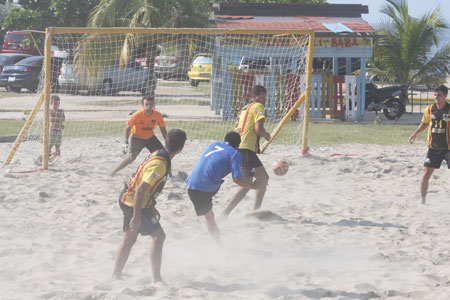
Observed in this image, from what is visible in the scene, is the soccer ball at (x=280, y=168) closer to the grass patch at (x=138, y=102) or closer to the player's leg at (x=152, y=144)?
the player's leg at (x=152, y=144)

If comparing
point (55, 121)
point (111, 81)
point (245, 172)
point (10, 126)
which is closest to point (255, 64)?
point (111, 81)

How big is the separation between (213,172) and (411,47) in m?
16.1

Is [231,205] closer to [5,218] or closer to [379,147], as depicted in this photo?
[5,218]

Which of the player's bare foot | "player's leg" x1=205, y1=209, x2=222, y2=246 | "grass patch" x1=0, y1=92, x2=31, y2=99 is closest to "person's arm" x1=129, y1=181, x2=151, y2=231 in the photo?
the player's bare foot

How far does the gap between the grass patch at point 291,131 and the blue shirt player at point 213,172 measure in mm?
7297

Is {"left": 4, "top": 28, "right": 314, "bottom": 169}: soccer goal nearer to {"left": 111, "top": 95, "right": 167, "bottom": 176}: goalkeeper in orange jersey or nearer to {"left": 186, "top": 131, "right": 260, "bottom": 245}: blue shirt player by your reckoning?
{"left": 111, "top": 95, "right": 167, "bottom": 176}: goalkeeper in orange jersey

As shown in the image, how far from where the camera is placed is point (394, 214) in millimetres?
7566

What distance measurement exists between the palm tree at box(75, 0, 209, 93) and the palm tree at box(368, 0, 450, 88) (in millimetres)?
6014

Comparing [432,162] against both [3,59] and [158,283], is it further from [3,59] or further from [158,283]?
[3,59]

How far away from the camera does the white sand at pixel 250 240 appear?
5.04 m

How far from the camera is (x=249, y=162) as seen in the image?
740 centimetres

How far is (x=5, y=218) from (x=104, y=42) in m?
9.66

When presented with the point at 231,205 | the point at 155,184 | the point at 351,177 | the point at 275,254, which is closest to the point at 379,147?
the point at 351,177

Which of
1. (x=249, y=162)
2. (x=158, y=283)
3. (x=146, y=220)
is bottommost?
(x=158, y=283)
